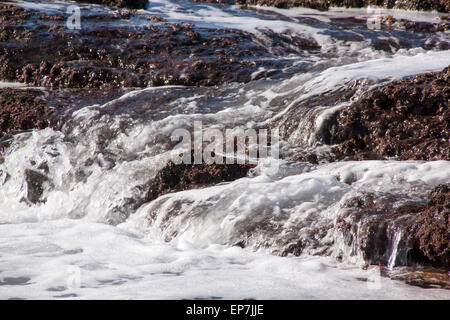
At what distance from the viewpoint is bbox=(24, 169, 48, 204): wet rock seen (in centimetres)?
561

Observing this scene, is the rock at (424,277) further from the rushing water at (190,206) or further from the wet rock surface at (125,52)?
the wet rock surface at (125,52)

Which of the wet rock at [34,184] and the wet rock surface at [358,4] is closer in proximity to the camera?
the wet rock at [34,184]

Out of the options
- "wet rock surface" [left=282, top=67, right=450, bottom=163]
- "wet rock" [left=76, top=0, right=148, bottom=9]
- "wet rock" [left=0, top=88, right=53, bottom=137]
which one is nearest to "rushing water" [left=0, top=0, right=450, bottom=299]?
"wet rock surface" [left=282, top=67, right=450, bottom=163]

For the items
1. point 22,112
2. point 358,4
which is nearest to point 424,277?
point 22,112

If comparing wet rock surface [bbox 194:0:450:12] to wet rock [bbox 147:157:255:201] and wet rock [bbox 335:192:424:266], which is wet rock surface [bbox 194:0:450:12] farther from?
wet rock [bbox 335:192:424:266]

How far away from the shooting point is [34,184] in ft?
18.8

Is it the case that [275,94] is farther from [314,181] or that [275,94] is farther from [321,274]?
[321,274]

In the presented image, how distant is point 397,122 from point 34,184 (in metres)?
3.49

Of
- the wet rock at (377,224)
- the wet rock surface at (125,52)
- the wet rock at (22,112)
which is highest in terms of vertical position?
the wet rock surface at (125,52)

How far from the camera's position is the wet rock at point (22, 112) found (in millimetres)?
6492

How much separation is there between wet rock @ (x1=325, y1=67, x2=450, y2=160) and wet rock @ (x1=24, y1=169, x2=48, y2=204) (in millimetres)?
2810

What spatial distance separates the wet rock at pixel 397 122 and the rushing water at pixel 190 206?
0.78 feet

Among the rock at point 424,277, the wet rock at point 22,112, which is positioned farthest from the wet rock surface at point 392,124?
the wet rock at point 22,112

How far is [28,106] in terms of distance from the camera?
22.1 feet
